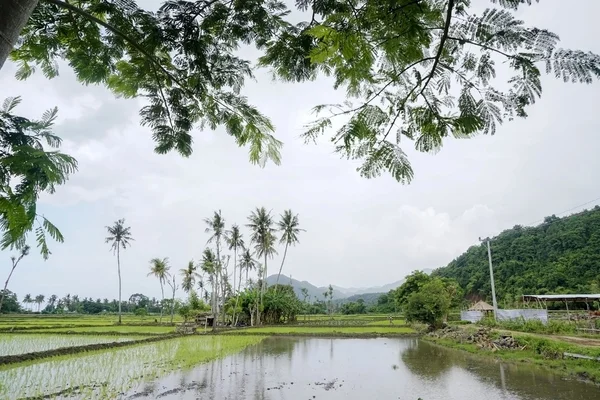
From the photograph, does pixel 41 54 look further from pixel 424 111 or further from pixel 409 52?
pixel 424 111

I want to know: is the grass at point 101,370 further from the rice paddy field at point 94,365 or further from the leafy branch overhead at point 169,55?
the leafy branch overhead at point 169,55

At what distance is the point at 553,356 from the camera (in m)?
12.4

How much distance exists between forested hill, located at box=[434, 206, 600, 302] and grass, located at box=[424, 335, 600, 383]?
20.7 meters

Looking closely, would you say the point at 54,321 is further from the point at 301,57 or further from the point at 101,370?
the point at 301,57

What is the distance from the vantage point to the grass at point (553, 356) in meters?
10.3

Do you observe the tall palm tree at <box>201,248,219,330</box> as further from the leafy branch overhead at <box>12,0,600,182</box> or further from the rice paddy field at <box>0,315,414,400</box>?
the leafy branch overhead at <box>12,0,600,182</box>

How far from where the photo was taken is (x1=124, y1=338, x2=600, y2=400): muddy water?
27.7ft

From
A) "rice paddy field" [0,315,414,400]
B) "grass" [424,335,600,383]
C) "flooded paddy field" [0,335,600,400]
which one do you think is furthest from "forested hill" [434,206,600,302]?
"rice paddy field" [0,315,414,400]

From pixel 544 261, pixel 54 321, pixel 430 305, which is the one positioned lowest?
pixel 54 321

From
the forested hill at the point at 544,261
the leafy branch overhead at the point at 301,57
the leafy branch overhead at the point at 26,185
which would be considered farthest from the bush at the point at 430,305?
the leafy branch overhead at the point at 26,185

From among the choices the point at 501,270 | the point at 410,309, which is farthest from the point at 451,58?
the point at 501,270

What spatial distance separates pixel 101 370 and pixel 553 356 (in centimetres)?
1497

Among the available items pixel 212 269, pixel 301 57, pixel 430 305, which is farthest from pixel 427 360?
pixel 212 269

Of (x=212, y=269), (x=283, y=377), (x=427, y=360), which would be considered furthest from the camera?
(x=212, y=269)
